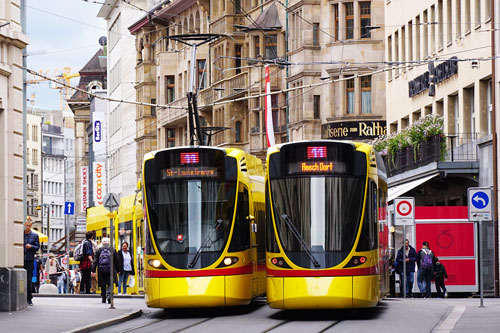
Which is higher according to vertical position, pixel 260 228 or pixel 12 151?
pixel 12 151

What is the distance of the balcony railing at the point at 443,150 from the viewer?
4512 cm

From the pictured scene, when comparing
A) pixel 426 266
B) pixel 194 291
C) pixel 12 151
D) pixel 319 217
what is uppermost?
pixel 12 151

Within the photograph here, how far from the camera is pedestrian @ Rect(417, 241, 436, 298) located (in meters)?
38.3

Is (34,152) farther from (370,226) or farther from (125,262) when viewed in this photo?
(370,226)

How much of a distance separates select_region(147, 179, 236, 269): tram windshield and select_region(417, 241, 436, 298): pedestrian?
14.0m

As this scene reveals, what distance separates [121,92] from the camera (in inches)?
4269

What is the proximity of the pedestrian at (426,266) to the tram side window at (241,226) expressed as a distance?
1336 centimetres

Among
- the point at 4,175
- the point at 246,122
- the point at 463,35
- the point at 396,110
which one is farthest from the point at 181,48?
the point at 4,175

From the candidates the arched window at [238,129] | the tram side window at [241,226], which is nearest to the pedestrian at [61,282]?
the arched window at [238,129]

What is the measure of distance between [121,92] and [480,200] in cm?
8158

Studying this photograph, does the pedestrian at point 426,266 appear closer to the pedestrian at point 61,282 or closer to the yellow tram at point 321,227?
the yellow tram at point 321,227

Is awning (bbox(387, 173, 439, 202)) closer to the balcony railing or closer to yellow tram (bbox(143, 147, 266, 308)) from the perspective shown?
the balcony railing

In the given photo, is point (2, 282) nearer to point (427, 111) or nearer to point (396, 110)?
point (427, 111)

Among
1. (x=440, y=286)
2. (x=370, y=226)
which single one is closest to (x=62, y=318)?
(x=370, y=226)
